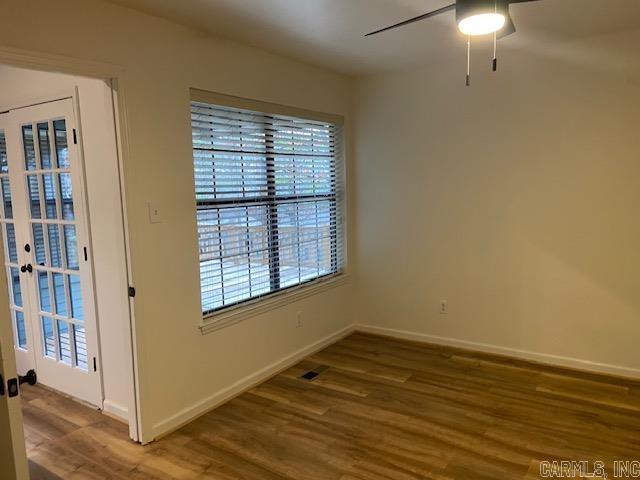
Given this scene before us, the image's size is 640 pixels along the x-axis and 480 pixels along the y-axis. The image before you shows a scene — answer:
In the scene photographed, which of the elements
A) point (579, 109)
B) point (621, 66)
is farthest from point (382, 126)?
point (621, 66)

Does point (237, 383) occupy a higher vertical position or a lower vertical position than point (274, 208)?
lower

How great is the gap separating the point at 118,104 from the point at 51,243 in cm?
137

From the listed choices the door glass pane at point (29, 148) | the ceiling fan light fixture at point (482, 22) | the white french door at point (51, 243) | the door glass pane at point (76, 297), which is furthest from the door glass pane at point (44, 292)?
the ceiling fan light fixture at point (482, 22)

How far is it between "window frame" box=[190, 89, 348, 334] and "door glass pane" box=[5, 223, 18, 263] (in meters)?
1.64

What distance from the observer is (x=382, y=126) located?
173 inches

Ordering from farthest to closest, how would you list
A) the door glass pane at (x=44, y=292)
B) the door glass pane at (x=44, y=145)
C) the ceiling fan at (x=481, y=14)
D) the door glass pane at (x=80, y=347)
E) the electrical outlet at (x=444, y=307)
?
1. the electrical outlet at (x=444, y=307)
2. the door glass pane at (x=44, y=292)
3. the door glass pane at (x=80, y=347)
4. the door glass pane at (x=44, y=145)
5. the ceiling fan at (x=481, y=14)

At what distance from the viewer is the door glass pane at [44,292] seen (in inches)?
135

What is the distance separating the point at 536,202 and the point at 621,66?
112cm

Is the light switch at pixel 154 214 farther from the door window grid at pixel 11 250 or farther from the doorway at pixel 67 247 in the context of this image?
the door window grid at pixel 11 250

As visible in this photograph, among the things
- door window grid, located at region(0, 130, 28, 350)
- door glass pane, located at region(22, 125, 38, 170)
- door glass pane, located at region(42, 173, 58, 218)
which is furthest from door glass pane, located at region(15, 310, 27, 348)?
door glass pane, located at region(22, 125, 38, 170)

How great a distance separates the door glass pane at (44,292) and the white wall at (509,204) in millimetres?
2772

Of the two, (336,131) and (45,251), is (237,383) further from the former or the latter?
(336,131)

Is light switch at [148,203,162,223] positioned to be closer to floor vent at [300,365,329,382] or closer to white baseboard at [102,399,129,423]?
white baseboard at [102,399,129,423]

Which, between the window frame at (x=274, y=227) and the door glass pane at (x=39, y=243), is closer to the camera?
the window frame at (x=274, y=227)
